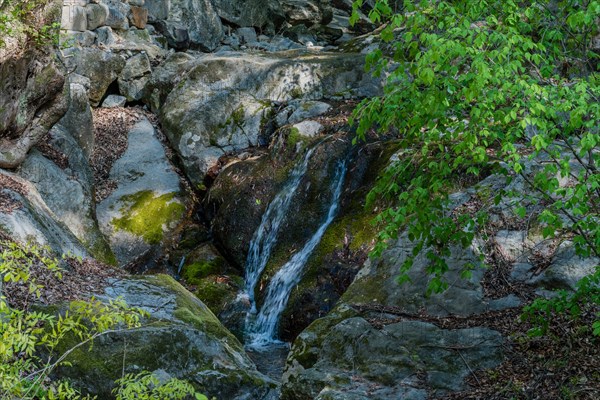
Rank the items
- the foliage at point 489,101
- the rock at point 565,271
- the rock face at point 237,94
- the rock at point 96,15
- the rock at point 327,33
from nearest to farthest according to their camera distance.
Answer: the foliage at point 489,101 → the rock at point 565,271 → the rock face at point 237,94 → the rock at point 96,15 → the rock at point 327,33

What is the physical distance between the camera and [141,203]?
13977 millimetres

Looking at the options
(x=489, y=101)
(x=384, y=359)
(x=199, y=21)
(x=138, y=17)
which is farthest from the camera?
(x=199, y=21)

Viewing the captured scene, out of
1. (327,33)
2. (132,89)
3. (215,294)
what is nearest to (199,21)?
(132,89)

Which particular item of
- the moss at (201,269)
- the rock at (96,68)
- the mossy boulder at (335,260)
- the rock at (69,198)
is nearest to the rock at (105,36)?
the rock at (96,68)

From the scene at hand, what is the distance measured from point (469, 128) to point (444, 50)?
0.72 meters

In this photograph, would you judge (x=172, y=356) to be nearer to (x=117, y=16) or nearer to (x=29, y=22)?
(x=29, y=22)

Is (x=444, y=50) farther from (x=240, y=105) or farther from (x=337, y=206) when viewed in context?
(x=240, y=105)

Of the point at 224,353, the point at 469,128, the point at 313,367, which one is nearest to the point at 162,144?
the point at 224,353

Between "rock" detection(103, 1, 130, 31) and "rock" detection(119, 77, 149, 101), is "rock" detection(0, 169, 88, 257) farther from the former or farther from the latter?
"rock" detection(103, 1, 130, 31)

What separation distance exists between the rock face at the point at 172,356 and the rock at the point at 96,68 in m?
10.3

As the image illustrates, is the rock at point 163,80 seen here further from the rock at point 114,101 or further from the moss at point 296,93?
the moss at point 296,93

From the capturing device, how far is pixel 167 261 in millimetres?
13047

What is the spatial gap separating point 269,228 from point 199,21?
11.0 m

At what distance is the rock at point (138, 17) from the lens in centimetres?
1909
